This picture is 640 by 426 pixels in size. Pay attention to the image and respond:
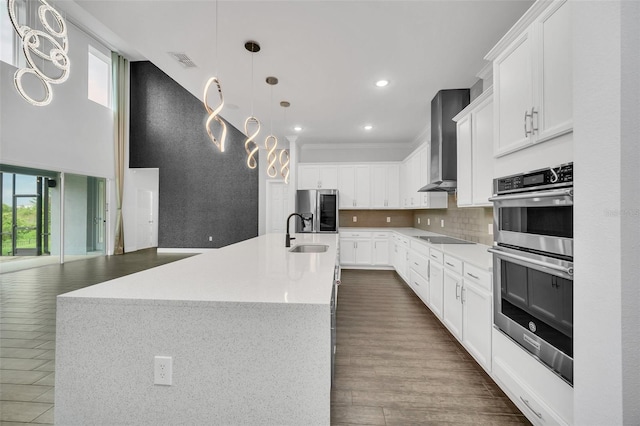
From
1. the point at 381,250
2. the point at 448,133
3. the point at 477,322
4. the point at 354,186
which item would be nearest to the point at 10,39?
the point at 354,186

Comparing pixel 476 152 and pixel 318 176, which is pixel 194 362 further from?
pixel 318 176

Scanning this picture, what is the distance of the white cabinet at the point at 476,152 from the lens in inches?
98.9

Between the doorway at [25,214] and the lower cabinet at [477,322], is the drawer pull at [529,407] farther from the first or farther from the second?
the doorway at [25,214]

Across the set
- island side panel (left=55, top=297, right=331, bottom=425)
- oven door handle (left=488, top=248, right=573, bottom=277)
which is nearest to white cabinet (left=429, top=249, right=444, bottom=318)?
oven door handle (left=488, top=248, right=573, bottom=277)

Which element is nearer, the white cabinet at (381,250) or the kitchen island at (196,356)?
the kitchen island at (196,356)

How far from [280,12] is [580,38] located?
205cm

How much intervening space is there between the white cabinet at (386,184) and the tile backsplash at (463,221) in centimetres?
73

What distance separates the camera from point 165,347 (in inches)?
46.4

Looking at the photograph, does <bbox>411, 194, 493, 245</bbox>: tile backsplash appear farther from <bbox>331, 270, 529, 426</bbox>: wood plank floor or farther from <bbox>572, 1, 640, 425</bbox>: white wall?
<bbox>572, 1, 640, 425</bbox>: white wall

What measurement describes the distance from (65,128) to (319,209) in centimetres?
553

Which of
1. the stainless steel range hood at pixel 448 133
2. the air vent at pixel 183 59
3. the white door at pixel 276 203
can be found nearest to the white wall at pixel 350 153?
the white door at pixel 276 203

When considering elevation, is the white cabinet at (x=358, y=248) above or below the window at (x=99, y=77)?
below

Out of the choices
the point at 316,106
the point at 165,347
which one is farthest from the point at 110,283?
the point at 316,106

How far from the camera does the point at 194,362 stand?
1.17 meters
